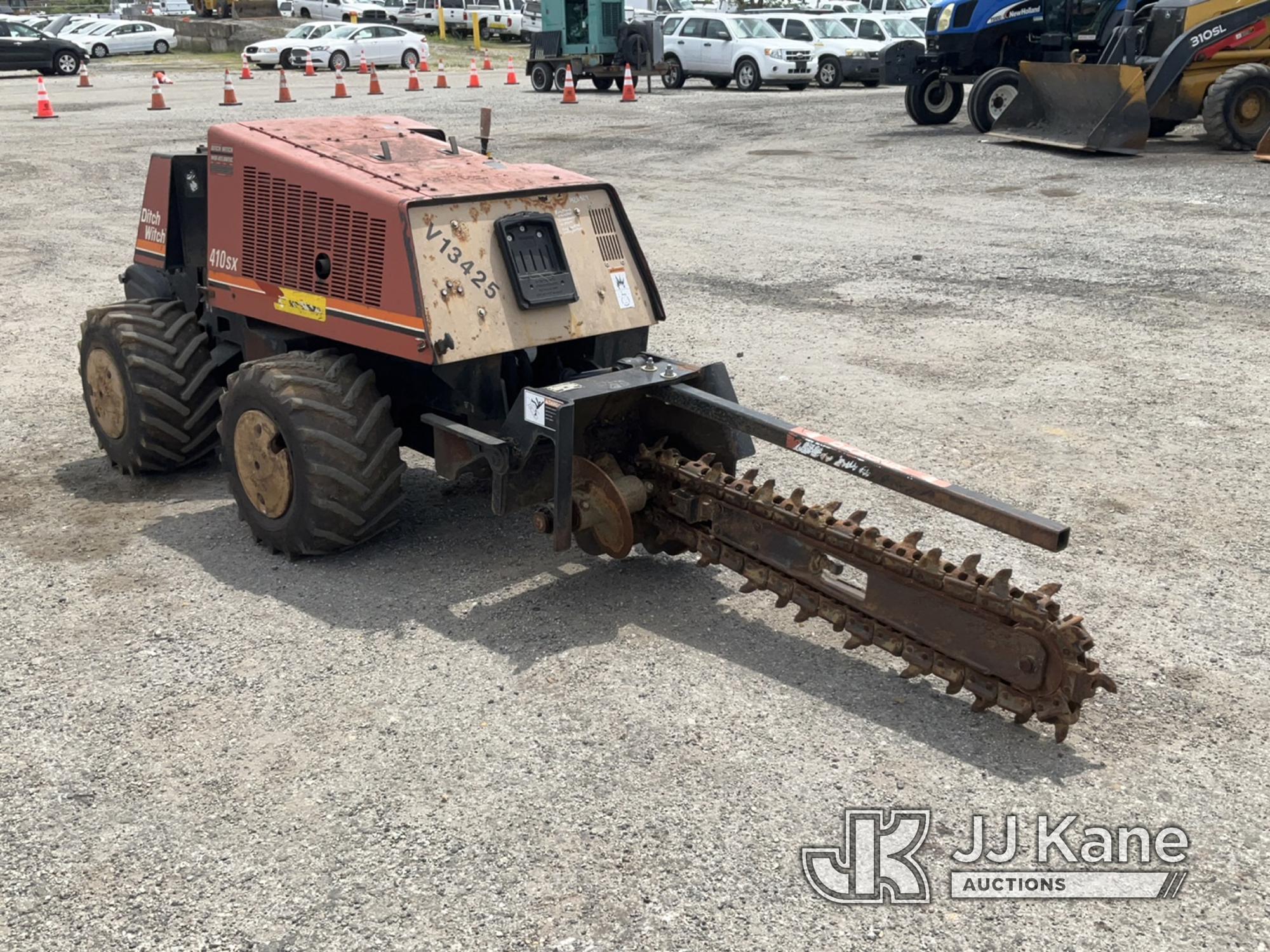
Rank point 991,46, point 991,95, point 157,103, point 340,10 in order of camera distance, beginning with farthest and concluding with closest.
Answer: point 340,10 < point 157,103 < point 991,46 < point 991,95

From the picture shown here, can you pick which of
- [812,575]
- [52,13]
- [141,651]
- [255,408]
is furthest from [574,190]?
[52,13]

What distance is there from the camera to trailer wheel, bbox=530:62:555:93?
28.8 meters

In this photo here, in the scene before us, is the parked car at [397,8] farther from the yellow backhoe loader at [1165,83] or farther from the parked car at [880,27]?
the yellow backhoe loader at [1165,83]

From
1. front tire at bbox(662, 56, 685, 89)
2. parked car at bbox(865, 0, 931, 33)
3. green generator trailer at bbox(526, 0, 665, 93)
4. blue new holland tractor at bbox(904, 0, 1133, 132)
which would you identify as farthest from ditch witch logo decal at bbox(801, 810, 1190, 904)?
parked car at bbox(865, 0, 931, 33)

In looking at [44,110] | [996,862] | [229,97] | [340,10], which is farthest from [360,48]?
[996,862]

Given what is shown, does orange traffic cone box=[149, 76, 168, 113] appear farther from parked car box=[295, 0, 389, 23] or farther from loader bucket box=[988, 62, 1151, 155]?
parked car box=[295, 0, 389, 23]

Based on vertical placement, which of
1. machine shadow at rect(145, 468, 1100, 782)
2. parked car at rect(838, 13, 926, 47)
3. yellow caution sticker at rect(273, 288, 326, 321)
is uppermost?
parked car at rect(838, 13, 926, 47)

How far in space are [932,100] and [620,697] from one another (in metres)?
18.7

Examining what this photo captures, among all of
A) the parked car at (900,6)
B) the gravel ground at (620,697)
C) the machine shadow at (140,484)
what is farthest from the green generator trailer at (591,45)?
the machine shadow at (140,484)

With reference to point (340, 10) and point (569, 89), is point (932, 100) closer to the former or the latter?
point (569, 89)

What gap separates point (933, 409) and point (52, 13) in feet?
190

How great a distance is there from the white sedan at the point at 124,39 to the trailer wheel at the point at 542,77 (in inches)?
737

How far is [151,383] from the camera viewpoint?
6723 millimetres

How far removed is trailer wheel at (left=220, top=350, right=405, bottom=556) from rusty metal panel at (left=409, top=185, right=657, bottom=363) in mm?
538
